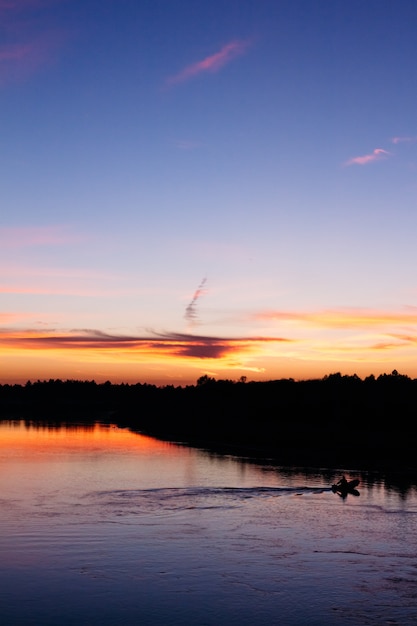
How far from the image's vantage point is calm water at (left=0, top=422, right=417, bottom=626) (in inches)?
758

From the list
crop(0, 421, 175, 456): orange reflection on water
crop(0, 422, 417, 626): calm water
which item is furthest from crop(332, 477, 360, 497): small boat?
crop(0, 421, 175, 456): orange reflection on water

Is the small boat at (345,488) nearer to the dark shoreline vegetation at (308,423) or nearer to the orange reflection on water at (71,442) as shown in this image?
the dark shoreline vegetation at (308,423)

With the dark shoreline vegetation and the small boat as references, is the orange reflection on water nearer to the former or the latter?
the dark shoreline vegetation

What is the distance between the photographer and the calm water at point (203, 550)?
758 inches

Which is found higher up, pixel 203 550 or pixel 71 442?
pixel 71 442

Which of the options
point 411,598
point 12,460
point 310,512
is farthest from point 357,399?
point 411,598

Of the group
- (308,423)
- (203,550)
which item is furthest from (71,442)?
(203,550)

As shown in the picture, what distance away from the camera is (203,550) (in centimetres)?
2591

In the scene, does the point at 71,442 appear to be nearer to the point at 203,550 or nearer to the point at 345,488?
the point at 345,488

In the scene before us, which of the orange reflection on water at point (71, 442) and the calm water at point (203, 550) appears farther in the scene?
the orange reflection on water at point (71, 442)

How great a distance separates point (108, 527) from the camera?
29.1 m

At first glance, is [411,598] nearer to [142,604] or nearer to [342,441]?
[142,604]

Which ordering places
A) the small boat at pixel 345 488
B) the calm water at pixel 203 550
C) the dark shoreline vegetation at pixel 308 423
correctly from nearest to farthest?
the calm water at pixel 203 550 → the small boat at pixel 345 488 → the dark shoreline vegetation at pixel 308 423

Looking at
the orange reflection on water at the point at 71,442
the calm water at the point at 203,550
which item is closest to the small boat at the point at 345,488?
the calm water at the point at 203,550
